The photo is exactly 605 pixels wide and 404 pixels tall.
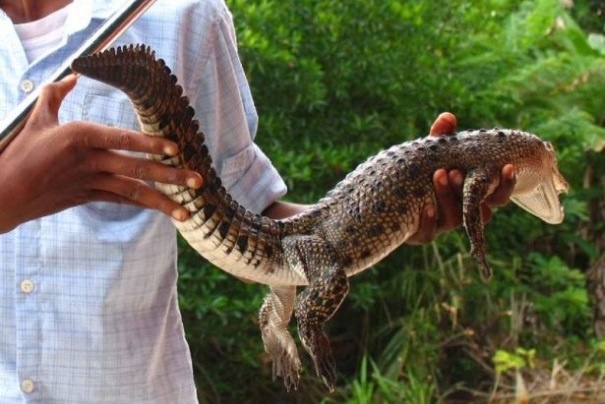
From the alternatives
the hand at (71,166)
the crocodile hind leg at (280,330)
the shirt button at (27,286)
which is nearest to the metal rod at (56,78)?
the hand at (71,166)

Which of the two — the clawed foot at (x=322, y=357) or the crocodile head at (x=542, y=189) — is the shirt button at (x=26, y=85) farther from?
the crocodile head at (x=542, y=189)

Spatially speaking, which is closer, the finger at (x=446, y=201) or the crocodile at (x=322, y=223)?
the crocodile at (x=322, y=223)

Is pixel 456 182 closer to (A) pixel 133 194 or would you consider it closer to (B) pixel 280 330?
(B) pixel 280 330

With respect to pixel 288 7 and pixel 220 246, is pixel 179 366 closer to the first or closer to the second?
pixel 220 246

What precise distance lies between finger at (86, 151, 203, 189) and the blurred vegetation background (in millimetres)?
2453

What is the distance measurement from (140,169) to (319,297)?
33 cm

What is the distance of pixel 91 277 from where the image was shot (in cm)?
160

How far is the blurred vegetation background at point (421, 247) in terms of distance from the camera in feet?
12.7

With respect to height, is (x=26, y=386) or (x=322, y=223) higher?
(x=322, y=223)

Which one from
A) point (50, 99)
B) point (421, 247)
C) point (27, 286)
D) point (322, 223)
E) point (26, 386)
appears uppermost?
point (50, 99)

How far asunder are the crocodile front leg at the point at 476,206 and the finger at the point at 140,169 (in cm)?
43

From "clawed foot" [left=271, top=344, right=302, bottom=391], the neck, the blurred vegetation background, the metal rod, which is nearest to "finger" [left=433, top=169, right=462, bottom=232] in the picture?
"clawed foot" [left=271, top=344, right=302, bottom=391]

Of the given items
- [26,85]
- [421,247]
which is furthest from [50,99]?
[421,247]

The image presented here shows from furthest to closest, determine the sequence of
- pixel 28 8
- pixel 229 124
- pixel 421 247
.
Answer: pixel 421 247 → pixel 229 124 → pixel 28 8
